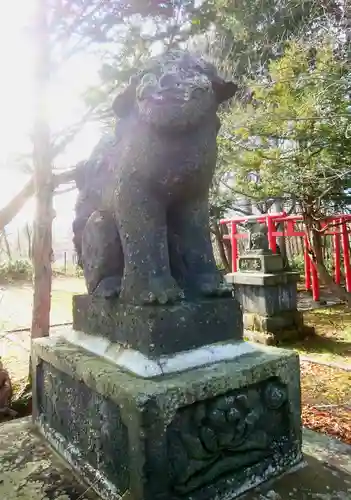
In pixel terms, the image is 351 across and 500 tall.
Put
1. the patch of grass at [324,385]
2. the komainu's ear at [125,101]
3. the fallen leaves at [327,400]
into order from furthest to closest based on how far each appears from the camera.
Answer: the patch of grass at [324,385]
the fallen leaves at [327,400]
the komainu's ear at [125,101]

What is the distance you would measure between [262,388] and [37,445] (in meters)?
0.99

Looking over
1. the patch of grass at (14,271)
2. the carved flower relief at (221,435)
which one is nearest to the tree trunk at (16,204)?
the carved flower relief at (221,435)

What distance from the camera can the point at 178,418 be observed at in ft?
4.00

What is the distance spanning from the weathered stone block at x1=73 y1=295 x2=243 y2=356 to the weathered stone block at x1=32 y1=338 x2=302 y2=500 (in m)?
0.10

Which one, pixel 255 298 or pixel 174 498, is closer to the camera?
pixel 174 498

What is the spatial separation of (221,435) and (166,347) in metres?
0.33

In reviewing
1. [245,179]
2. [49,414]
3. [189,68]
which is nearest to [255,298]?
[245,179]

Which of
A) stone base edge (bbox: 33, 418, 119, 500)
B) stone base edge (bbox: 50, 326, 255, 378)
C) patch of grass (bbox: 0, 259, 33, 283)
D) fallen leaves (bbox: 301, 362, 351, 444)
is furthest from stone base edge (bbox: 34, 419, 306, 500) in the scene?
patch of grass (bbox: 0, 259, 33, 283)

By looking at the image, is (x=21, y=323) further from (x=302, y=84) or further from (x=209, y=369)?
(x=209, y=369)

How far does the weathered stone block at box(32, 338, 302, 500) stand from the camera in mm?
1161

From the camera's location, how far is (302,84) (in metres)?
3.29

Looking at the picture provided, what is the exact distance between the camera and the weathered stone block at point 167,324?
4.34 ft

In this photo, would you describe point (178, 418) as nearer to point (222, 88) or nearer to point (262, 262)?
point (222, 88)

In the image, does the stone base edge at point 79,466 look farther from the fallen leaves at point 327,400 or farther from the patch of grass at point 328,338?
the patch of grass at point 328,338
